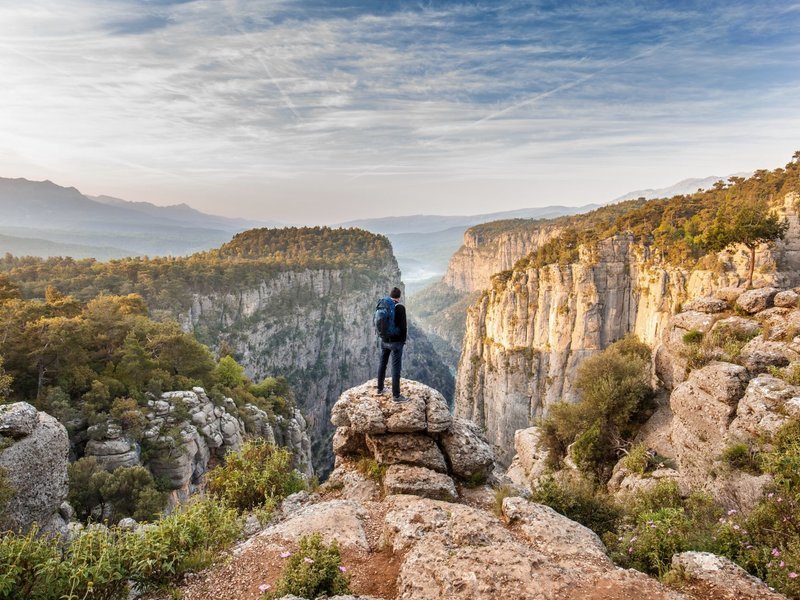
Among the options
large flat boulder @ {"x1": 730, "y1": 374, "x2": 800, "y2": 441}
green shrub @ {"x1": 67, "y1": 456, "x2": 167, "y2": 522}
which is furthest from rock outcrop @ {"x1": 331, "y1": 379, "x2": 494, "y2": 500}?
green shrub @ {"x1": 67, "y1": 456, "x2": 167, "y2": 522}

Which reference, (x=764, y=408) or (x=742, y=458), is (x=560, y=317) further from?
(x=742, y=458)

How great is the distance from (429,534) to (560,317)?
41.9 metres

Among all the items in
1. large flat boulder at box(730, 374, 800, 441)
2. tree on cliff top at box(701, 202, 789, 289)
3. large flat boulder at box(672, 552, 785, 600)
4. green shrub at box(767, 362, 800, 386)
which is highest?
tree on cliff top at box(701, 202, 789, 289)

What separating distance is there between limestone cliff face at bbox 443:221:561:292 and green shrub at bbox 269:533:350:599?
388ft

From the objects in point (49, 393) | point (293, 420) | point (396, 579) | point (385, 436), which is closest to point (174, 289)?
point (293, 420)

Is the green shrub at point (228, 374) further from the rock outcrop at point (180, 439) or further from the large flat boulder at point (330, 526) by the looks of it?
the large flat boulder at point (330, 526)

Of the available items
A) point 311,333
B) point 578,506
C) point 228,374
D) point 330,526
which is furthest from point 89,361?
point 311,333

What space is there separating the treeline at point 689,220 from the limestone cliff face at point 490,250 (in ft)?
221

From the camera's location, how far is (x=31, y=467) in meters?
11.1

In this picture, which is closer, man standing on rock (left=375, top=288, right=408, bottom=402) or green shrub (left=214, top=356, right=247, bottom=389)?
man standing on rock (left=375, top=288, right=408, bottom=402)

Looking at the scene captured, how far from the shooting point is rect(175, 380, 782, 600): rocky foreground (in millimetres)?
5371

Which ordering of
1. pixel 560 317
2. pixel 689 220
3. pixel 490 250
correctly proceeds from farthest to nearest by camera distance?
1. pixel 490 250
2. pixel 560 317
3. pixel 689 220

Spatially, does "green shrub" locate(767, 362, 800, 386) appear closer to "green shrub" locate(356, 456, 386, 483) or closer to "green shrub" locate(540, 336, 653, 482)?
"green shrub" locate(540, 336, 653, 482)

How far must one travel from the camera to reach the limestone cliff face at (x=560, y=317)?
3409 cm
